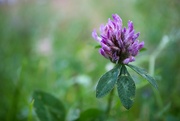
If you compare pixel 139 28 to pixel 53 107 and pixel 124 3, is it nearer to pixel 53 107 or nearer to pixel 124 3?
pixel 124 3

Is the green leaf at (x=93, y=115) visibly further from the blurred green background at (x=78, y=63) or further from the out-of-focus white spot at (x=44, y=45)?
the out-of-focus white spot at (x=44, y=45)

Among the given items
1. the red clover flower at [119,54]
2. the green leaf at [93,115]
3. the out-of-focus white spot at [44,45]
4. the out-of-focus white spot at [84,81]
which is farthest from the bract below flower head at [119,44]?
the out-of-focus white spot at [44,45]

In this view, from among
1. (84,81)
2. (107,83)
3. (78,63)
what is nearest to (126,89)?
(107,83)

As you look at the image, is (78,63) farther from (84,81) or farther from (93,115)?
(93,115)

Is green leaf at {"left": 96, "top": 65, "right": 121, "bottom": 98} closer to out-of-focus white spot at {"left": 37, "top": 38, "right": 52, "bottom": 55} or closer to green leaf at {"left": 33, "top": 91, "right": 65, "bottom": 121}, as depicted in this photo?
green leaf at {"left": 33, "top": 91, "right": 65, "bottom": 121}

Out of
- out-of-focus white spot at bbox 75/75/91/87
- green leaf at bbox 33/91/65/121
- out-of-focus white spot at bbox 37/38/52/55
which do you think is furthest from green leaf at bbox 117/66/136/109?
out-of-focus white spot at bbox 37/38/52/55
